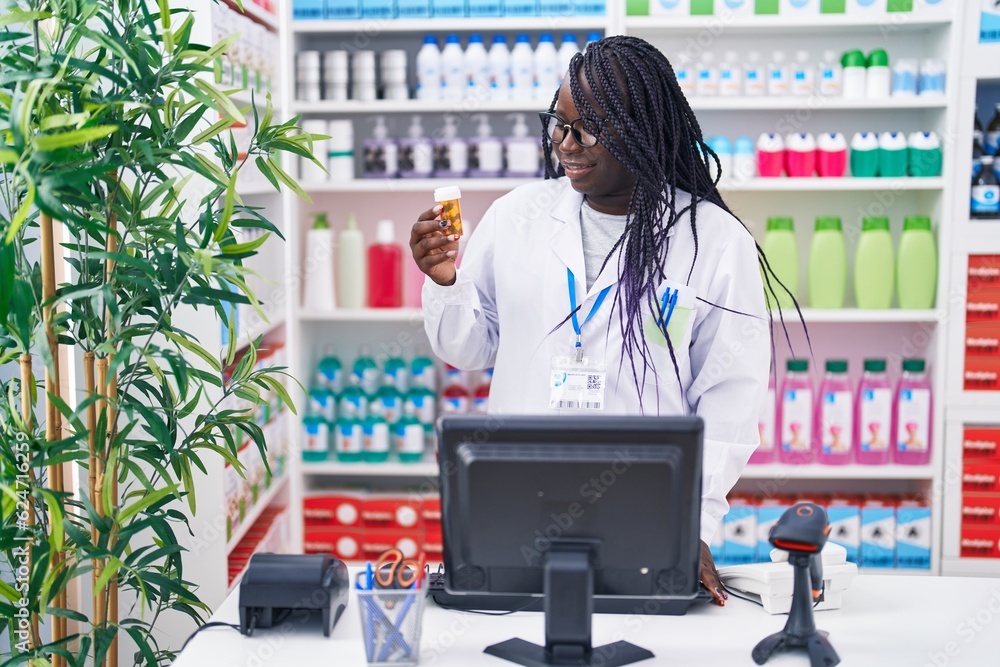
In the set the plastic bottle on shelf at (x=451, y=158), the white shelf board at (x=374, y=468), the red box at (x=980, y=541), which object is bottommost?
the red box at (x=980, y=541)

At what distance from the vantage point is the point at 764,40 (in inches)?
144

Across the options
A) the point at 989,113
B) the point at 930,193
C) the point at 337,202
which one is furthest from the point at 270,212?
the point at 989,113

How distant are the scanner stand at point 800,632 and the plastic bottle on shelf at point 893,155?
2.30m

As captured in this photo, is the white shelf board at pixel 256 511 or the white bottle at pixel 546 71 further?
the white bottle at pixel 546 71

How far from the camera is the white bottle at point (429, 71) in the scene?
3471 millimetres

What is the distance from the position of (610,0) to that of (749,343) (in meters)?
1.86

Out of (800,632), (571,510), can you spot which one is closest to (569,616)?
(571,510)

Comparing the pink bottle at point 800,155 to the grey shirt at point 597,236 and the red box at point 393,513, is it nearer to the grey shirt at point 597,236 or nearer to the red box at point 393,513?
the grey shirt at point 597,236

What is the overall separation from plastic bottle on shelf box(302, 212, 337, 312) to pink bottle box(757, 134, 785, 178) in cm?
156

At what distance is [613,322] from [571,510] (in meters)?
0.70

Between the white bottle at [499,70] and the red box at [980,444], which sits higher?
the white bottle at [499,70]

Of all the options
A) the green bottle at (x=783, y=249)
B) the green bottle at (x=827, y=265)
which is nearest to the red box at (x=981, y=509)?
the green bottle at (x=827, y=265)

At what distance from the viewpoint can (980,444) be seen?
343 cm

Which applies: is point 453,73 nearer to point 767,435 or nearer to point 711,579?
point 767,435
